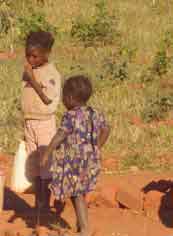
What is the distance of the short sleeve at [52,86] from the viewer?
4711 millimetres

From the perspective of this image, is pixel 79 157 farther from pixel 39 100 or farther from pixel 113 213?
pixel 113 213

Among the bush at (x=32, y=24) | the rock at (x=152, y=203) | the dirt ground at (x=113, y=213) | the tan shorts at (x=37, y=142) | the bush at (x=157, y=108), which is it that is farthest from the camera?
the bush at (x=32, y=24)

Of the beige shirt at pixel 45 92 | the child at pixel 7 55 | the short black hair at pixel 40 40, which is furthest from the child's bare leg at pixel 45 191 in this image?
the child at pixel 7 55

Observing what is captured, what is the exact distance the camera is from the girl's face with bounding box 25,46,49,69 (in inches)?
182

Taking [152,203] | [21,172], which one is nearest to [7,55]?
[152,203]

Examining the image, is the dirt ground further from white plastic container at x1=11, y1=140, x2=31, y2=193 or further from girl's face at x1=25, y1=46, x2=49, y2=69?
girl's face at x1=25, y1=46, x2=49, y2=69

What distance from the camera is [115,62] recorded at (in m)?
9.77

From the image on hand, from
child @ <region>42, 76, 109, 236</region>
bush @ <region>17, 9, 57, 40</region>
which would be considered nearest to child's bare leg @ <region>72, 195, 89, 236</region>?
child @ <region>42, 76, 109, 236</region>

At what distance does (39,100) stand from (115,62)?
5145 mm

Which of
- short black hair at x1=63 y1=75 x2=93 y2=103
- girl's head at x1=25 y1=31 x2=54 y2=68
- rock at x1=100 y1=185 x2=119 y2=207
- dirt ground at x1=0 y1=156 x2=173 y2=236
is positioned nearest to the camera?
short black hair at x1=63 y1=75 x2=93 y2=103

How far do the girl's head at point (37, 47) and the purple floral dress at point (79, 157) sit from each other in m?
0.59

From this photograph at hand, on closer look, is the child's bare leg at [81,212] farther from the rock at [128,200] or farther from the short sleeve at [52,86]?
the rock at [128,200]

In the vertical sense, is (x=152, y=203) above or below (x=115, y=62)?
below

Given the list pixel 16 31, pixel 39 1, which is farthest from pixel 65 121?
pixel 39 1
